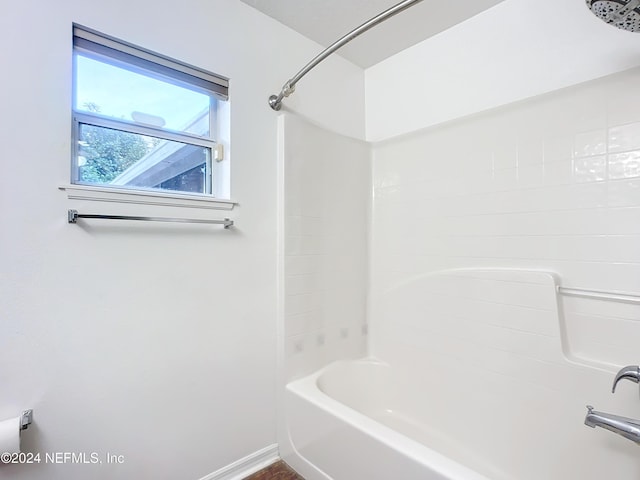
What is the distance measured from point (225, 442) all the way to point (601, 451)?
1675mm

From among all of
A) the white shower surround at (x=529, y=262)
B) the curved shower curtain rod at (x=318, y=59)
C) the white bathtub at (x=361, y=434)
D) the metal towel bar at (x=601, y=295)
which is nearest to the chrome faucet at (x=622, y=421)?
the white shower surround at (x=529, y=262)

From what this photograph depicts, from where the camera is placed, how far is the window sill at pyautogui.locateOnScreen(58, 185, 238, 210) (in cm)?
121

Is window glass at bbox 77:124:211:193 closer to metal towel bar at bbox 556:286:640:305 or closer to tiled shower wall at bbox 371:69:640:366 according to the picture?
tiled shower wall at bbox 371:69:640:366

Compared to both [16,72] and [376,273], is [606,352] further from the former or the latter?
[16,72]

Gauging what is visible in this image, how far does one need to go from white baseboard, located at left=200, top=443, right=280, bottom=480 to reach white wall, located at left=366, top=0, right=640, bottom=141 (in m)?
2.09

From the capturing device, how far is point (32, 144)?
1.13 metres

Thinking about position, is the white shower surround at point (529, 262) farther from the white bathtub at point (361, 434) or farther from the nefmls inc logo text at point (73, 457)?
the nefmls inc logo text at point (73, 457)

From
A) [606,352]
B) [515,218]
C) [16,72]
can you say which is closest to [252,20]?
[16,72]

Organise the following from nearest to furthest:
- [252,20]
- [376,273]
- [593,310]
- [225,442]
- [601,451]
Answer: [601,451], [593,310], [225,442], [252,20], [376,273]

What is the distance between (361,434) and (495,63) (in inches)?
78.3

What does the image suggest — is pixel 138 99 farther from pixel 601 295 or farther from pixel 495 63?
pixel 601 295

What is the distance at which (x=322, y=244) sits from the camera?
2035mm

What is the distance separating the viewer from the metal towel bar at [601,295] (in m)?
1.33

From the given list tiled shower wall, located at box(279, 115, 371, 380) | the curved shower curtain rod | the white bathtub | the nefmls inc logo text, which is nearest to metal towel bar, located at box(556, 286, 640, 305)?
the white bathtub
